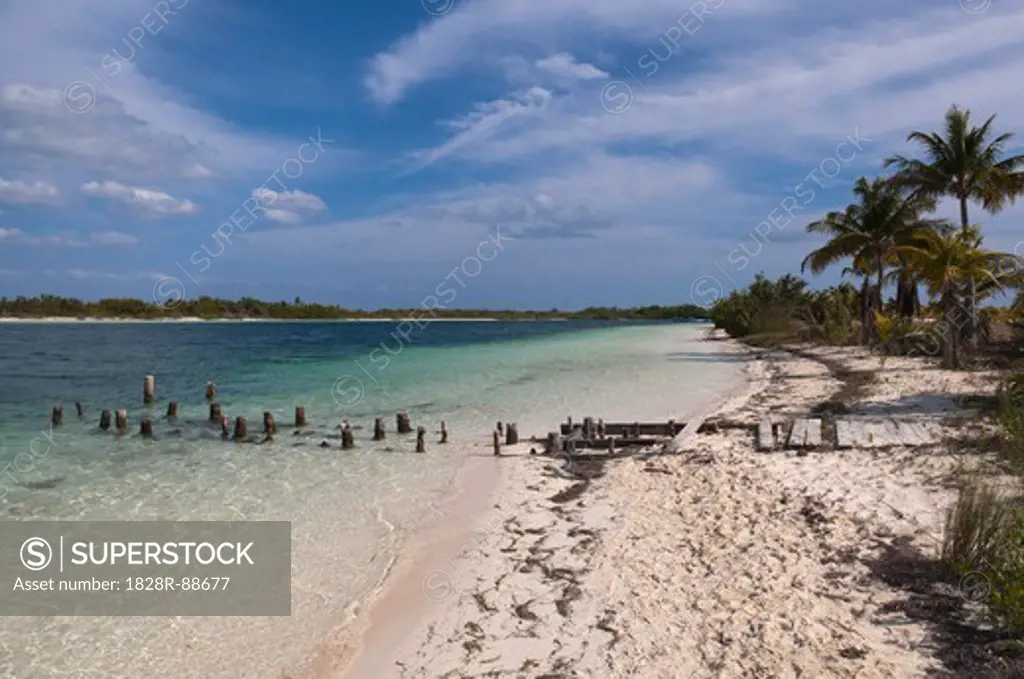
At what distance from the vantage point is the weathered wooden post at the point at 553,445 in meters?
14.0

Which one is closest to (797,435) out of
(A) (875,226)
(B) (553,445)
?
(B) (553,445)

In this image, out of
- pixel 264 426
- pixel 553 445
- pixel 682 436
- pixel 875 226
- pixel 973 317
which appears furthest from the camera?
pixel 875 226

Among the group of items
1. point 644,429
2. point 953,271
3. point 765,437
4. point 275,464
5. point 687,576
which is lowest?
point 275,464

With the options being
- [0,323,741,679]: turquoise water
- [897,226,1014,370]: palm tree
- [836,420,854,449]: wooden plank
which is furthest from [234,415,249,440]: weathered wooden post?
[897,226,1014,370]: palm tree

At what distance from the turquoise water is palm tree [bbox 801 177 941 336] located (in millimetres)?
8335

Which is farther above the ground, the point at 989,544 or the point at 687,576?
the point at 989,544

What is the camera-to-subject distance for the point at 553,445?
1410cm

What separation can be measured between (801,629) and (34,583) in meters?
8.99

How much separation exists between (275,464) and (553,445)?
19.8 ft

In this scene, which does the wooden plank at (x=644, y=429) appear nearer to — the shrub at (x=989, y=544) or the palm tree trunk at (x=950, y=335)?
the shrub at (x=989, y=544)

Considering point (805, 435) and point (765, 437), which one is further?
point (765, 437)

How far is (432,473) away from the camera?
13367mm

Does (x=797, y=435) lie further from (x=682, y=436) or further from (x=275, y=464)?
(x=275, y=464)

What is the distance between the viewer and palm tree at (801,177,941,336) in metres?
33.6
